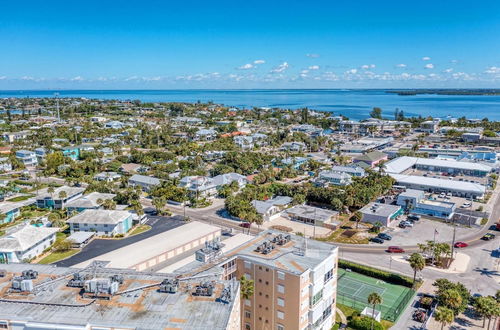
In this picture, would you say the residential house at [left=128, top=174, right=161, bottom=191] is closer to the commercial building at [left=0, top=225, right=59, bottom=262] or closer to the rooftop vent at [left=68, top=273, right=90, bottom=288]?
the commercial building at [left=0, top=225, right=59, bottom=262]

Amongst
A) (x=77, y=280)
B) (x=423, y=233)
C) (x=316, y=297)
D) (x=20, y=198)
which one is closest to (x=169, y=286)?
(x=77, y=280)

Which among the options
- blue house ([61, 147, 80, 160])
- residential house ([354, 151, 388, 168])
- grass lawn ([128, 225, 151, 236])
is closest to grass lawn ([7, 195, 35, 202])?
grass lawn ([128, 225, 151, 236])

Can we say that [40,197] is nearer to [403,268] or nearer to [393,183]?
[403,268]

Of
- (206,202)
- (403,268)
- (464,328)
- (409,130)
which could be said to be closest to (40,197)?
(206,202)

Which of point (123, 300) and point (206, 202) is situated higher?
point (123, 300)

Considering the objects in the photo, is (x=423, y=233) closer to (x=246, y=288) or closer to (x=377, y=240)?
(x=377, y=240)

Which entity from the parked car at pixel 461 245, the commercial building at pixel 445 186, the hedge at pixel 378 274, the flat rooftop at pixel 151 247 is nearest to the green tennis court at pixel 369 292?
the hedge at pixel 378 274
